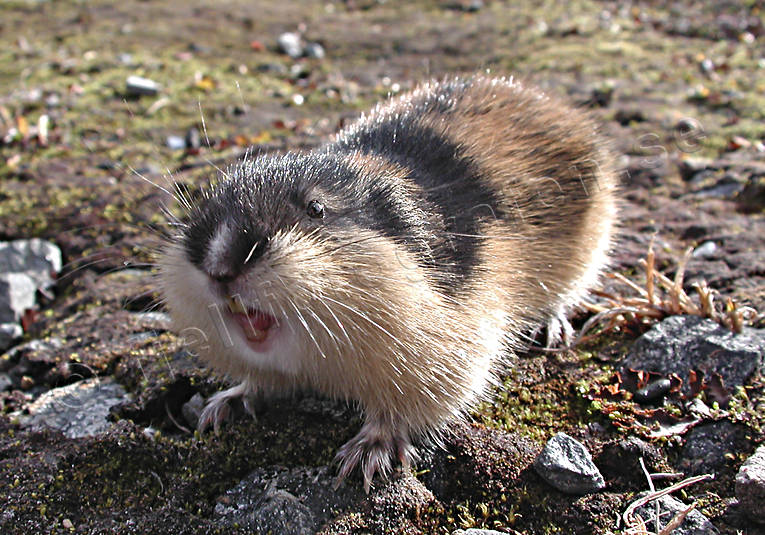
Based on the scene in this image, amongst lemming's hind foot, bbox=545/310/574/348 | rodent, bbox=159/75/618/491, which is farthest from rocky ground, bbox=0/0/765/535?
rodent, bbox=159/75/618/491

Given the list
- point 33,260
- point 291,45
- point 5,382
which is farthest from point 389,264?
point 291,45

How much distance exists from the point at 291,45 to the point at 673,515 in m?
8.07

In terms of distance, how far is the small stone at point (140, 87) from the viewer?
8.02 meters

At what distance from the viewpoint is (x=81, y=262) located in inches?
211

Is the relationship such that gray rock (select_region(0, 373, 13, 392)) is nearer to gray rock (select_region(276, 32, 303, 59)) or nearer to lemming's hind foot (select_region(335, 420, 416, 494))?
lemming's hind foot (select_region(335, 420, 416, 494))

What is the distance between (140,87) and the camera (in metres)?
8.02

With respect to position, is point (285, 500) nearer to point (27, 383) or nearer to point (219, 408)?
point (219, 408)

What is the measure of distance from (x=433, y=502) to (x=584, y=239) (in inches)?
80.8

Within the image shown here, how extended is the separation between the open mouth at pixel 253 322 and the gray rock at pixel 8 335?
227cm

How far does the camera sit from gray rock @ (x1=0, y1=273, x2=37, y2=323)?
4824mm

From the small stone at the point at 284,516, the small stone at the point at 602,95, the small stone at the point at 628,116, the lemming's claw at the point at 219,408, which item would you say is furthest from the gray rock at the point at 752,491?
the small stone at the point at 602,95

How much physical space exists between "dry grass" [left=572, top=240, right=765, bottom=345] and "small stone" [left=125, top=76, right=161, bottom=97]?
5.72m

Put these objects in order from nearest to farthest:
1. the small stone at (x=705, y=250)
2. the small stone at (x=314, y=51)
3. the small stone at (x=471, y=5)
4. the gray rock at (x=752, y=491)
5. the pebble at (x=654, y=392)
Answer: the gray rock at (x=752, y=491) < the pebble at (x=654, y=392) < the small stone at (x=705, y=250) < the small stone at (x=314, y=51) < the small stone at (x=471, y=5)

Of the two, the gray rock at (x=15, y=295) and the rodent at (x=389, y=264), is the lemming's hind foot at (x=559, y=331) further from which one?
the gray rock at (x=15, y=295)
